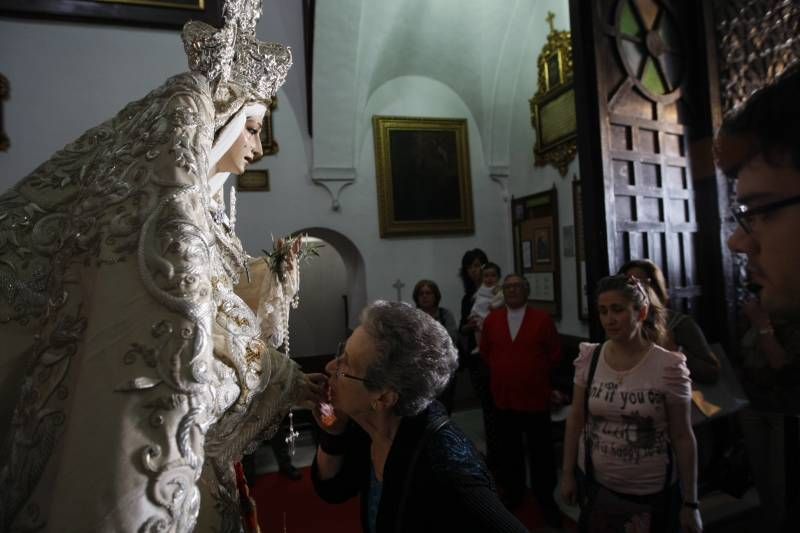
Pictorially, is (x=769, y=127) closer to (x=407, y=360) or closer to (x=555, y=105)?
(x=407, y=360)

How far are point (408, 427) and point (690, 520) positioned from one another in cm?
147

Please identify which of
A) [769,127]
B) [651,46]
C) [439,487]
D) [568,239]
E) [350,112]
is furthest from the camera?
[350,112]

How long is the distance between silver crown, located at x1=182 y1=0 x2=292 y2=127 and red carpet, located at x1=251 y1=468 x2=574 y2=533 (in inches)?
112

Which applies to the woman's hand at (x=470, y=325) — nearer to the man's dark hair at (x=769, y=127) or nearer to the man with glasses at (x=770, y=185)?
the man with glasses at (x=770, y=185)

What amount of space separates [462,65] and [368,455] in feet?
22.0

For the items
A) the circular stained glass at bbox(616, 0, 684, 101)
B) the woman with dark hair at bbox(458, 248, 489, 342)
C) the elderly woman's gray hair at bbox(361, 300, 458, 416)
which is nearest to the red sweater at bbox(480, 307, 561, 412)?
A: the woman with dark hair at bbox(458, 248, 489, 342)

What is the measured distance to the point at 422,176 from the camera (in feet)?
23.6

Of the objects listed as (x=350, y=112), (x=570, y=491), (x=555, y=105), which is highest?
(x=350, y=112)

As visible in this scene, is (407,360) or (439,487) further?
(407,360)

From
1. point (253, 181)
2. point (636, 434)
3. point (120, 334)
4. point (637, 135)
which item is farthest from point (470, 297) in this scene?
point (120, 334)

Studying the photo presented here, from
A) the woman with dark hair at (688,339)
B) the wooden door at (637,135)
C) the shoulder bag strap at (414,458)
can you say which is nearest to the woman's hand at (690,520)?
the woman with dark hair at (688,339)

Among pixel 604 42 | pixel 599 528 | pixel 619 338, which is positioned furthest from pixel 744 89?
pixel 599 528

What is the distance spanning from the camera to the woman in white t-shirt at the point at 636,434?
206 cm

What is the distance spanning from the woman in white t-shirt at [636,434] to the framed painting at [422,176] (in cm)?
498
